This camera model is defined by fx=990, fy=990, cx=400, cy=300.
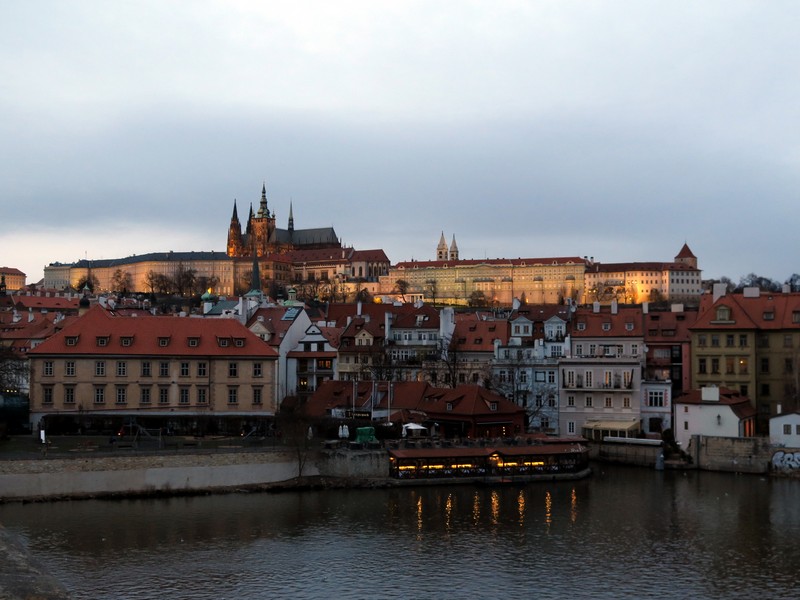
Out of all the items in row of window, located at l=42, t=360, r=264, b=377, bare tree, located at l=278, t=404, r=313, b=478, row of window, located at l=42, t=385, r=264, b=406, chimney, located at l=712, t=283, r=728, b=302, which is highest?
chimney, located at l=712, t=283, r=728, b=302

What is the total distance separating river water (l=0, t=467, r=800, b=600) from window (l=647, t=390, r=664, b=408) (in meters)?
11.6

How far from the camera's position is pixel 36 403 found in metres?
57.3

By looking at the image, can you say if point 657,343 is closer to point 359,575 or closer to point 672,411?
point 672,411

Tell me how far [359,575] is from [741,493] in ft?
73.6

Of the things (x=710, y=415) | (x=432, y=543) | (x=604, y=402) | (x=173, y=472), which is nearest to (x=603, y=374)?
(x=604, y=402)

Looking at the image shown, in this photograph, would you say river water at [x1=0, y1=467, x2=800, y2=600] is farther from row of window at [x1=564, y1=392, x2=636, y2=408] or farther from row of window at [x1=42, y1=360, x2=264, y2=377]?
row of window at [x1=42, y1=360, x2=264, y2=377]

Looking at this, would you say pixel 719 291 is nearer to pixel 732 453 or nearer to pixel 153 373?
pixel 732 453

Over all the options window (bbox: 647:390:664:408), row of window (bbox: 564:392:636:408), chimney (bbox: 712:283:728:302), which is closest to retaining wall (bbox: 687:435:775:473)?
window (bbox: 647:390:664:408)

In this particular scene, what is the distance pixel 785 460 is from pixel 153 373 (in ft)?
117

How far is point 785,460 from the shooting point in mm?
52031

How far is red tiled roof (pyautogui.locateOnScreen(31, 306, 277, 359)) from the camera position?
193ft


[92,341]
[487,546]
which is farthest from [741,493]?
[92,341]

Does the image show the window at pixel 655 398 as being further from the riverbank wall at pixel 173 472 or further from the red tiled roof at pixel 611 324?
the riverbank wall at pixel 173 472

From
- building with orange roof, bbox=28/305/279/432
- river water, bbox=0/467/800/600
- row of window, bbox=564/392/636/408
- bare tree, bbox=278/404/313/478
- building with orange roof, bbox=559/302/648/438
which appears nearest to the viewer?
river water, bbox=0/467/800/600
